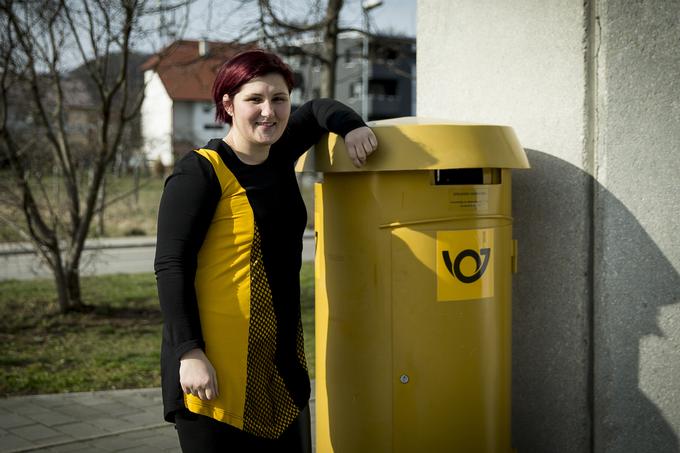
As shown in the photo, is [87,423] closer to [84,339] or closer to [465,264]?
[84,339]

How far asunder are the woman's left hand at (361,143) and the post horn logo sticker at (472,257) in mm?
471

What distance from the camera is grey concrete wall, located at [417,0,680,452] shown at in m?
3.13

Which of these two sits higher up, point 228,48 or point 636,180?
point 228,48

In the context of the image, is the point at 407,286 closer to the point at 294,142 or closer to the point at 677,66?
the point at 294,142

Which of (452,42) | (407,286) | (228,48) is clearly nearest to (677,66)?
(452,42)

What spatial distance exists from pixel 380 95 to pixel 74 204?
1982 inches

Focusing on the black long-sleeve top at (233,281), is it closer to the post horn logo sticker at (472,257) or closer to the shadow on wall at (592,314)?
the post horn logo sticker at (472,257)

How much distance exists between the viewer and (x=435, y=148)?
108 inches

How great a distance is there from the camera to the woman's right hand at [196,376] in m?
2.30

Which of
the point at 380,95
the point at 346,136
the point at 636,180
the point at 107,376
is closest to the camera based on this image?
the point at 346,136

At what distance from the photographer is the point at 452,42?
147 inches

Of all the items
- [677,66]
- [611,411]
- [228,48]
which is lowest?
[611,411]

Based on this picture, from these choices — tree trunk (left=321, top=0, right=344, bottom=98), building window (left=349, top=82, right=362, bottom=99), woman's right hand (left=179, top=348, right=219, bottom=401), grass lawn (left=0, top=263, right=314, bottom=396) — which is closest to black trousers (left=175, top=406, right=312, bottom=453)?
woman's right hand (left=179, top=348, right=219, bottom=401)

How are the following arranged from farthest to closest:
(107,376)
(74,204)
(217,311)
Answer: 1. (74,204)
2. (107,376)
3. (217,311)
